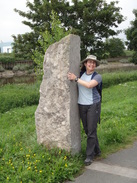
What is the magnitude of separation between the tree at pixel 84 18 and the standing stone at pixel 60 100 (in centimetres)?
1495

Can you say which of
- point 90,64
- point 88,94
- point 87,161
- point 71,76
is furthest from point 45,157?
point 90,64

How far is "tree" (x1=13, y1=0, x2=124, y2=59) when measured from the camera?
19.2 metres

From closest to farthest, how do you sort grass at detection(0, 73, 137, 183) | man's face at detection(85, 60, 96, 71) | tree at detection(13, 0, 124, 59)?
grass at detection(0, 73, 137, 183) < man's face at detection(85, 60, 96, 71) < tree at detection(13, 0, 124, 59)

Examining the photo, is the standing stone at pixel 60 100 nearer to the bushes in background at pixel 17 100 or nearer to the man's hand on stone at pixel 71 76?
the man's hand on stone at pixel 71 76

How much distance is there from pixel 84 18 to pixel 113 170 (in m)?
16.9

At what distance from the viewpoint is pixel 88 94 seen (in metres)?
4.36

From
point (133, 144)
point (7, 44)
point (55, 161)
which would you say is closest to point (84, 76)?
point (55, 161)

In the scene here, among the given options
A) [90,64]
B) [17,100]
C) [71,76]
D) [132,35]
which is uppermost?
[132,35]

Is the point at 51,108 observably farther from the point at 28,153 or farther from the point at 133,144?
the point at 133,144

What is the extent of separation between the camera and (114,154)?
4.79 meters

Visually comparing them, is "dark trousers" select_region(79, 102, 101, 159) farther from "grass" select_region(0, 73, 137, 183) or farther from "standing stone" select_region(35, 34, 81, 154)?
"grass" select_region(0, 73, 137, 183)

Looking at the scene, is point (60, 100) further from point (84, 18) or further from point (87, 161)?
point (84, 18)

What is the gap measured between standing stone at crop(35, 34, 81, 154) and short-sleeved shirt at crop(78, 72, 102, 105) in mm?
110

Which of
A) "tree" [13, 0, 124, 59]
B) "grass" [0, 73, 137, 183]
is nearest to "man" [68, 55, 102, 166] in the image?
"grass" [0, 73, 137, 183]
